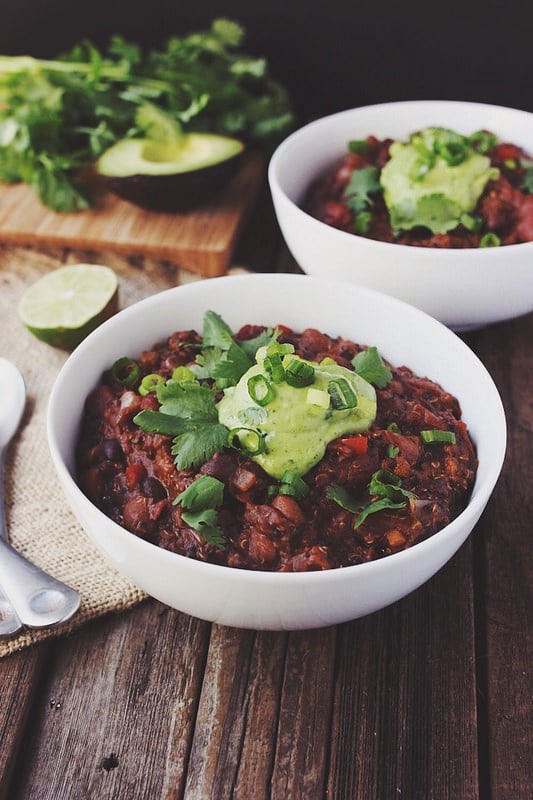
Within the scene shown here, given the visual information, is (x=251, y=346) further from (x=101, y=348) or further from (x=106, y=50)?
(x=106, y=50)

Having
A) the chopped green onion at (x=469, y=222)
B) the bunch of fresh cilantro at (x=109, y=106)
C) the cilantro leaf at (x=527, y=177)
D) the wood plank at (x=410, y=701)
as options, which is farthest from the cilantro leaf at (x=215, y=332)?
the bunch of fresh cilantro at (x=109, y=106)

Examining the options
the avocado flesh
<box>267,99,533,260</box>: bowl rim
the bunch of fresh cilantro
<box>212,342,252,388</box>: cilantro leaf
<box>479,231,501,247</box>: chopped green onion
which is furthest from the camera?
the bunch of fresh cilantro

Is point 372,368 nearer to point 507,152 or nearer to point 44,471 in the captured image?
point 44,471

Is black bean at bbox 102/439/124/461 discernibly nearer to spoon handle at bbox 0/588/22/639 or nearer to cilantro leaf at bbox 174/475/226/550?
cilantro leaf at bbox 174/475/226/550

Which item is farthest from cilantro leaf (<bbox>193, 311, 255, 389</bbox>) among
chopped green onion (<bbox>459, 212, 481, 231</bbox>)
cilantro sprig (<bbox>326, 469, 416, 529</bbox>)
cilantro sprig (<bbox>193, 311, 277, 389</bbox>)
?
chopped green onion (<bbox>459, 212, 481, 231</bbox>)

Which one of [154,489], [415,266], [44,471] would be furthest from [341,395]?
[44,471]

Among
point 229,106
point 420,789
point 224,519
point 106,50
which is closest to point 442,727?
point 420,789

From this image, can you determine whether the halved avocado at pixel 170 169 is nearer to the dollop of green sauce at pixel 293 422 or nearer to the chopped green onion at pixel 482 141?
the chopped green onion at pixel 482 141
